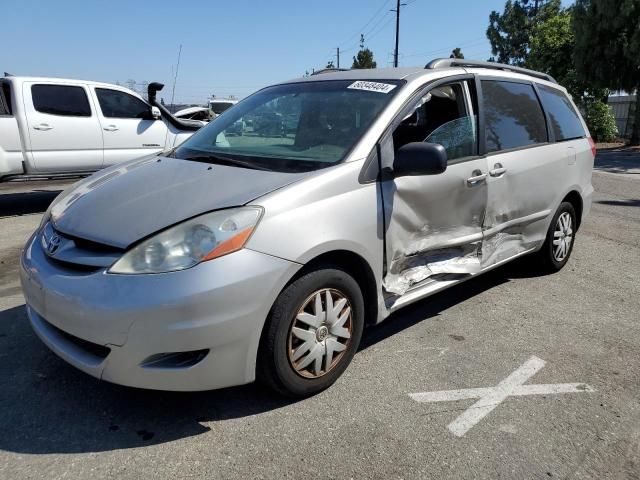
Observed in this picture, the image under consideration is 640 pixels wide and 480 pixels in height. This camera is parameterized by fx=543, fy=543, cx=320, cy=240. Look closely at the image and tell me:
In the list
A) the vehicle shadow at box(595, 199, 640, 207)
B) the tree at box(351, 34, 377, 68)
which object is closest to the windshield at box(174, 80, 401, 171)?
the vehicle shadow at box(595, 199, 640, 207)

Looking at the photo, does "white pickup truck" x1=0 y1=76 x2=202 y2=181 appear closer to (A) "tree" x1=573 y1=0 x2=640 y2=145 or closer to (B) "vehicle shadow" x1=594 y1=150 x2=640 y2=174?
(B) "vehicle shadow" x1=594 y1=150 x2=640 y2=174

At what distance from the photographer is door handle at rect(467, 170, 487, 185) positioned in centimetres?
361

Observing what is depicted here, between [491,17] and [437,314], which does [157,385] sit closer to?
[437,314]

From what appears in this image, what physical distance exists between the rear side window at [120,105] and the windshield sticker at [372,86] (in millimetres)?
6200

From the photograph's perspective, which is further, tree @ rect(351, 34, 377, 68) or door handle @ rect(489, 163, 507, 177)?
tree @ rect(351, 34, 377, 68)

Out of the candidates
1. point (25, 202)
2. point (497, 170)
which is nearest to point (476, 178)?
point (497, 170)

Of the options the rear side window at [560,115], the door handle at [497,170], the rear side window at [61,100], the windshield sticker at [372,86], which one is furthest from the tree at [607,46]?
the windshield sticker at [372,86]

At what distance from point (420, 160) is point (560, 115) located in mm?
2631

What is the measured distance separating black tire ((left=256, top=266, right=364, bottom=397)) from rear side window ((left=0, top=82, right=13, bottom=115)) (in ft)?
22.5

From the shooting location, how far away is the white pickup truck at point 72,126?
7.64m

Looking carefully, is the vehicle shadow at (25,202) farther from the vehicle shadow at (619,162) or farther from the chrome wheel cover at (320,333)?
the vehicle shadow at (619,162)

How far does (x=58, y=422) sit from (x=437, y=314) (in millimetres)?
2607

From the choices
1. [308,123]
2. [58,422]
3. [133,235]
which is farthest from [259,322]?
[308,123]

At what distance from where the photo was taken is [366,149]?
302 cm
